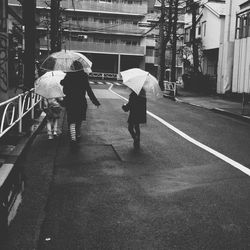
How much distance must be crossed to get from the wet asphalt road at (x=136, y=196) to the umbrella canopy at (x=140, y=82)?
1.24m

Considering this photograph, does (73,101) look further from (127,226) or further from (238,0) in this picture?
(238,0)

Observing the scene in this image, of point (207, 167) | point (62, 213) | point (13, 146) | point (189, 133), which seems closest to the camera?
point (62, 213)

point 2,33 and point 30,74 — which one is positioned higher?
point 2,33

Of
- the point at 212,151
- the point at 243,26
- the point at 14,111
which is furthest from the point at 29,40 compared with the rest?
the point at 243,26

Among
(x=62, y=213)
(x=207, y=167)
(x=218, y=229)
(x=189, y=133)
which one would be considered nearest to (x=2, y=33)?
(x=189, y=133)

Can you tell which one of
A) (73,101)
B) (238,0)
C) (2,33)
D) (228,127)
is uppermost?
(238,0)

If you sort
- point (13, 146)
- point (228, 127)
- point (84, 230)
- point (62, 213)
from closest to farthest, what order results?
point (84, 230), point (62, 213), point (13, 146), point (228, 127)

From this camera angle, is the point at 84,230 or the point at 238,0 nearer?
the point at 84,230

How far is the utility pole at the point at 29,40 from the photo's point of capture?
11163 mm

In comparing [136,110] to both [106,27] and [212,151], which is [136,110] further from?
[106,27]

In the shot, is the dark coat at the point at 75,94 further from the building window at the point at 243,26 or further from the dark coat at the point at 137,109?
the building window at the point at 243,26

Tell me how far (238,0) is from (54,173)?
79.4 ft

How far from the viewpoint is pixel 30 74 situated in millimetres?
11570

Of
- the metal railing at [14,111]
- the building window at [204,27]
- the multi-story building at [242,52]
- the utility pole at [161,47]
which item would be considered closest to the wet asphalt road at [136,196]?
the metal railing at [14,111]
